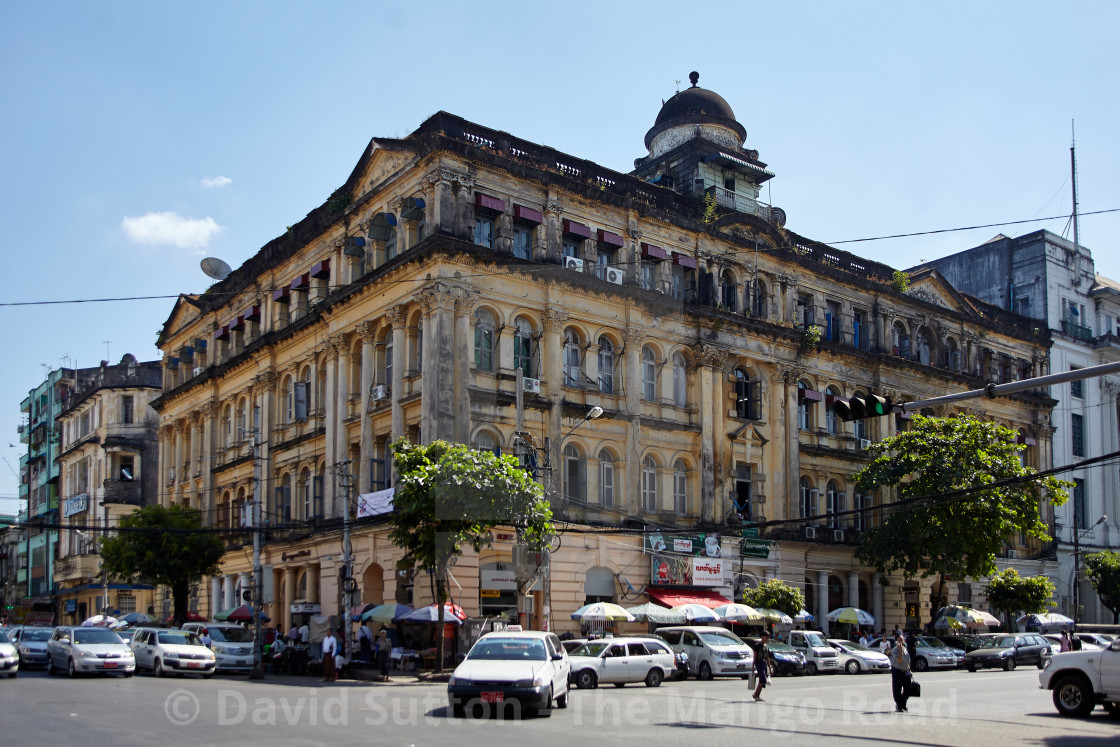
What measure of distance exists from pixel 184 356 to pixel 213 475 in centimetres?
816

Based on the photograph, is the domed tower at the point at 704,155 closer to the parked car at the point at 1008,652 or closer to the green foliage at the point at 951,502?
the green foliage at the point at 951,502

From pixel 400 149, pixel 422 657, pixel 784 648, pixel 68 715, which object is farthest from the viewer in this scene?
pixel 400 149

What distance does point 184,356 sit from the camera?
56844 mm

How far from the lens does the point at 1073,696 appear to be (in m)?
19.5

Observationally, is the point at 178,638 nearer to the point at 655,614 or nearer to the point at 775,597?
the point at 655,614

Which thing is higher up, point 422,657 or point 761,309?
point 761,309

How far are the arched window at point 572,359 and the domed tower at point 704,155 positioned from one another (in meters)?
10.9

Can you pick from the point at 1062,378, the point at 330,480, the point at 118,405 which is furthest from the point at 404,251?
the point at 118,405

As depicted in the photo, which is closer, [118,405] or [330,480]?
[330,480]

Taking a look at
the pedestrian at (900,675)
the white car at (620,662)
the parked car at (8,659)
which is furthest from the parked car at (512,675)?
the parked car at (8,659)

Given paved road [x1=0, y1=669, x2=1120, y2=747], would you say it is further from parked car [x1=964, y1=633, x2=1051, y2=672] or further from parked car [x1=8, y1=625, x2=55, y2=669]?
parked car [x1=964, y1=633, x2=1051, y2=672]

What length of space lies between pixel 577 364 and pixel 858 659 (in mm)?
13875

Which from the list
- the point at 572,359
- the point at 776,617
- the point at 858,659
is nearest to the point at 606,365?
the point at 572,359

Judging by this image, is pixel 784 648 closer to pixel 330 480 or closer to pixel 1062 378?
pixel 330 480
